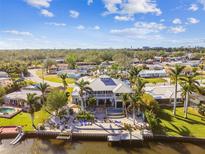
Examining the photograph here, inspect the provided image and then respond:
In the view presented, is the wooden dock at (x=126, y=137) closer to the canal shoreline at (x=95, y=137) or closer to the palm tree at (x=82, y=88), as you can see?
the canal shoreline at (x=95, y=137)

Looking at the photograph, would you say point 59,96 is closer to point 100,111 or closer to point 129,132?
point 100,111

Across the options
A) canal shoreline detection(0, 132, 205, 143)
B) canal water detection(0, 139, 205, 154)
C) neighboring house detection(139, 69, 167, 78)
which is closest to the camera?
canal water detection(0, 139, 205, 154)

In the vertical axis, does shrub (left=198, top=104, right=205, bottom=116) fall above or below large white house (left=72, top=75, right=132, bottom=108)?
below

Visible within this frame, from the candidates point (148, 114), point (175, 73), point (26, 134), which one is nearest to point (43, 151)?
point (26, 134)

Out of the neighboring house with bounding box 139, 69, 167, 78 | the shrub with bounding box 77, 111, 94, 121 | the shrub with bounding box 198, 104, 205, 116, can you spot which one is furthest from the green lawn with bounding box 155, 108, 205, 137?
the neighboring house with bounding box 139, 69, 167, 78

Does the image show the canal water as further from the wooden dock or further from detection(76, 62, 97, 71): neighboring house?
detection(76, 62, 97, 71): neighboring house

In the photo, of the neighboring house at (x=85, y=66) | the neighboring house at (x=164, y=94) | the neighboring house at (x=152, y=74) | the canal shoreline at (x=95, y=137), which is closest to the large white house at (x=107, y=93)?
the neighboring house at (x=164, y=94)
